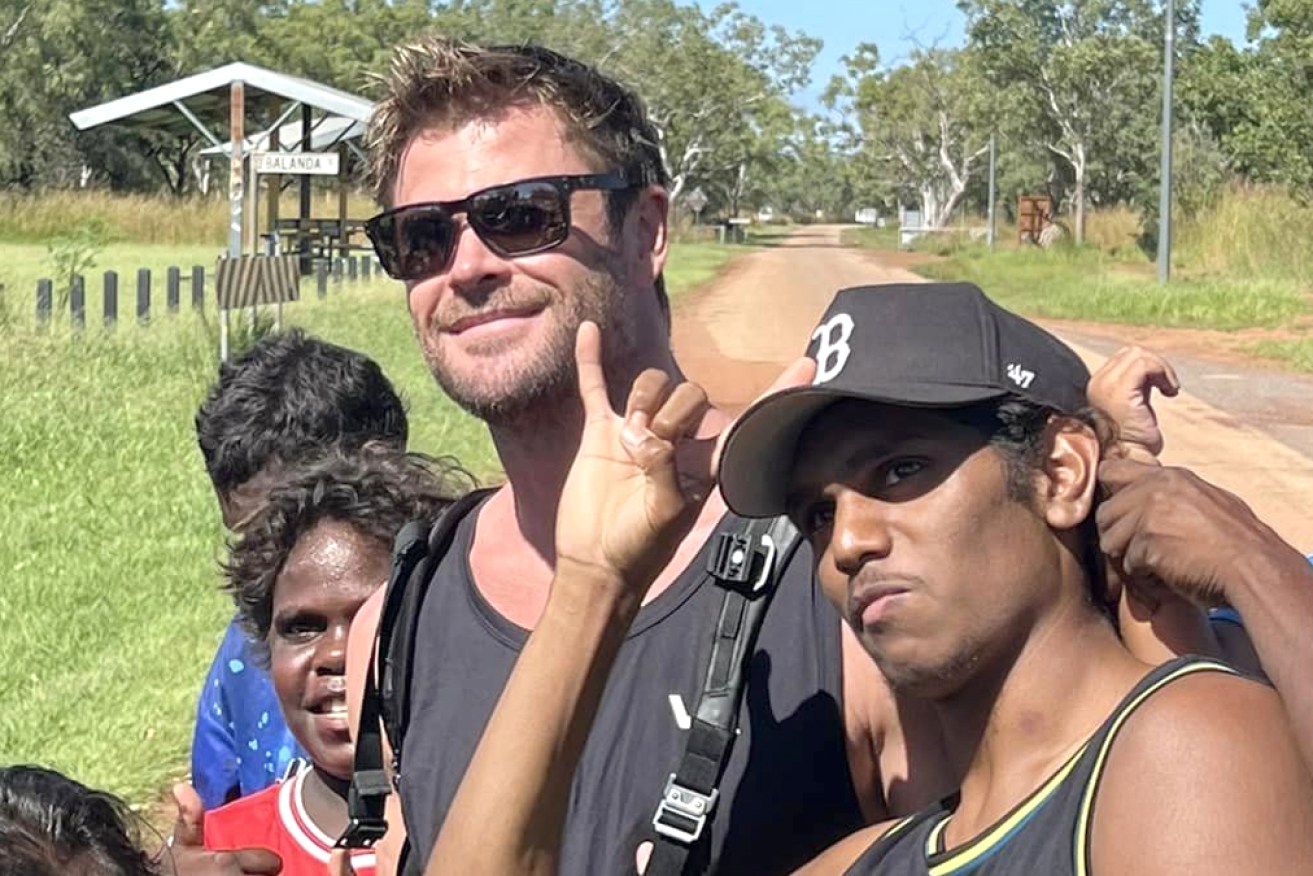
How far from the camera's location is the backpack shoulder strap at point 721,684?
1987 mm

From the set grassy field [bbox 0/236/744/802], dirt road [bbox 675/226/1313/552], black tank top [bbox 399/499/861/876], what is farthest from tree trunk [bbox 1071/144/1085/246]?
black tank top [bbox 399/499/861/876]

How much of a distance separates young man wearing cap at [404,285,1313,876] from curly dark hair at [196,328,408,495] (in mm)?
1994

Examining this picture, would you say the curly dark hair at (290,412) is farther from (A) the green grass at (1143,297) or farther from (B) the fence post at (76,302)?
(A) the green grass at (1143,297)

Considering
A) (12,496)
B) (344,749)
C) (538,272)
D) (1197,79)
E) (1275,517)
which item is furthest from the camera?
(1197,79)

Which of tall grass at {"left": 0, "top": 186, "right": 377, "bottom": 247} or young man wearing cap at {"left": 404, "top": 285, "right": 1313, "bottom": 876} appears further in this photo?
tall grass at {"left": 0, "top": 186, "right": 377, "bottom": 247}

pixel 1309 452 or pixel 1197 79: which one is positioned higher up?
pixel 1197 79

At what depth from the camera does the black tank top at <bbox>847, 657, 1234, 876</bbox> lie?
1626 millimetres

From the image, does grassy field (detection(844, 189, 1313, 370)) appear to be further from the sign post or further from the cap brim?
the sign post

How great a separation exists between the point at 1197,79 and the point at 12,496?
30.1m

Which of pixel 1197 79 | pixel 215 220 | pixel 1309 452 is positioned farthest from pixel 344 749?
pixel 215 220

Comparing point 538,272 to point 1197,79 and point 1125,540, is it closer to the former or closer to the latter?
point 1125,540

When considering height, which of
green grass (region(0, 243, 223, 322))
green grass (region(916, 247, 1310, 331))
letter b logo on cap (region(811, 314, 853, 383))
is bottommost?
green grass (region(0, 243, 223, 322))

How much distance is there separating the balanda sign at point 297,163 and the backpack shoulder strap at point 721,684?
11.5 metres

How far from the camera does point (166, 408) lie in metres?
12.5
